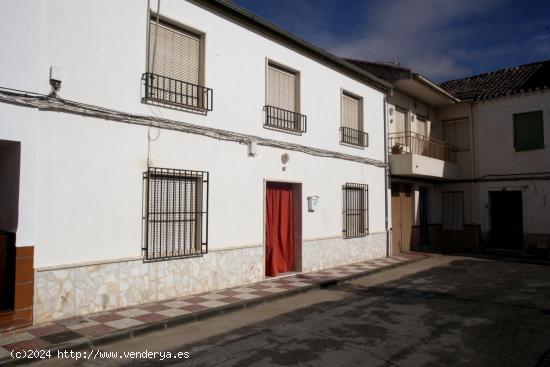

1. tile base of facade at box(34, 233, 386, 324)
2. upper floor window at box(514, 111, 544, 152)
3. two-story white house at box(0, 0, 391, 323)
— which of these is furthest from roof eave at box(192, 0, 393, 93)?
upper floor window at box(514, 111, 544, 152)

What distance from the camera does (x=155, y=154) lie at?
23.8ft

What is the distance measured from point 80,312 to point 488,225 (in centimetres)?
1440

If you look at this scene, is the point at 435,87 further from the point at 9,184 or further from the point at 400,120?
the point at 9,184

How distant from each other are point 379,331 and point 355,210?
674cm

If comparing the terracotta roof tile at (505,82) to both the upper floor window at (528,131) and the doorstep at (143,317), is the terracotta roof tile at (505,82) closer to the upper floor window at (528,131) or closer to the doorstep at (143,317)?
the upper floor window at (528,131)

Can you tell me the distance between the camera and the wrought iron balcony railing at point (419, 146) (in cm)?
1434

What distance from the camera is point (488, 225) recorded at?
15852 millimetres

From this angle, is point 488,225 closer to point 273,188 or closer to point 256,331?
point 273,188

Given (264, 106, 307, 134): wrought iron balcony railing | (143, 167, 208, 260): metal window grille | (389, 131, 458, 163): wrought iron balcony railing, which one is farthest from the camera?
(389, 131, 458, 163): wrought iron balcony railing

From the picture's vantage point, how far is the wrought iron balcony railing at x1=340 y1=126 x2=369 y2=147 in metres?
12.0

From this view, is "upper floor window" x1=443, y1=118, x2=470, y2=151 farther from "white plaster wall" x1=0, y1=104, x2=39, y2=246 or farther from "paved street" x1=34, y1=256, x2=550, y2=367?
"white plaster wall" x1=0, y1=104, x2=39, y2=246

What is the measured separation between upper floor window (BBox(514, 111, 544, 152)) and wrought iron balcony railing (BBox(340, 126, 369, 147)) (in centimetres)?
626

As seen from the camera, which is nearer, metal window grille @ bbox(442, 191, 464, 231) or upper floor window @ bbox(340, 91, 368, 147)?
upper floor window @ bbox(340, 91, 368, 147)

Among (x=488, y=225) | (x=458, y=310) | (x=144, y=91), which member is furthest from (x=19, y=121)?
(x=488, y=225)
